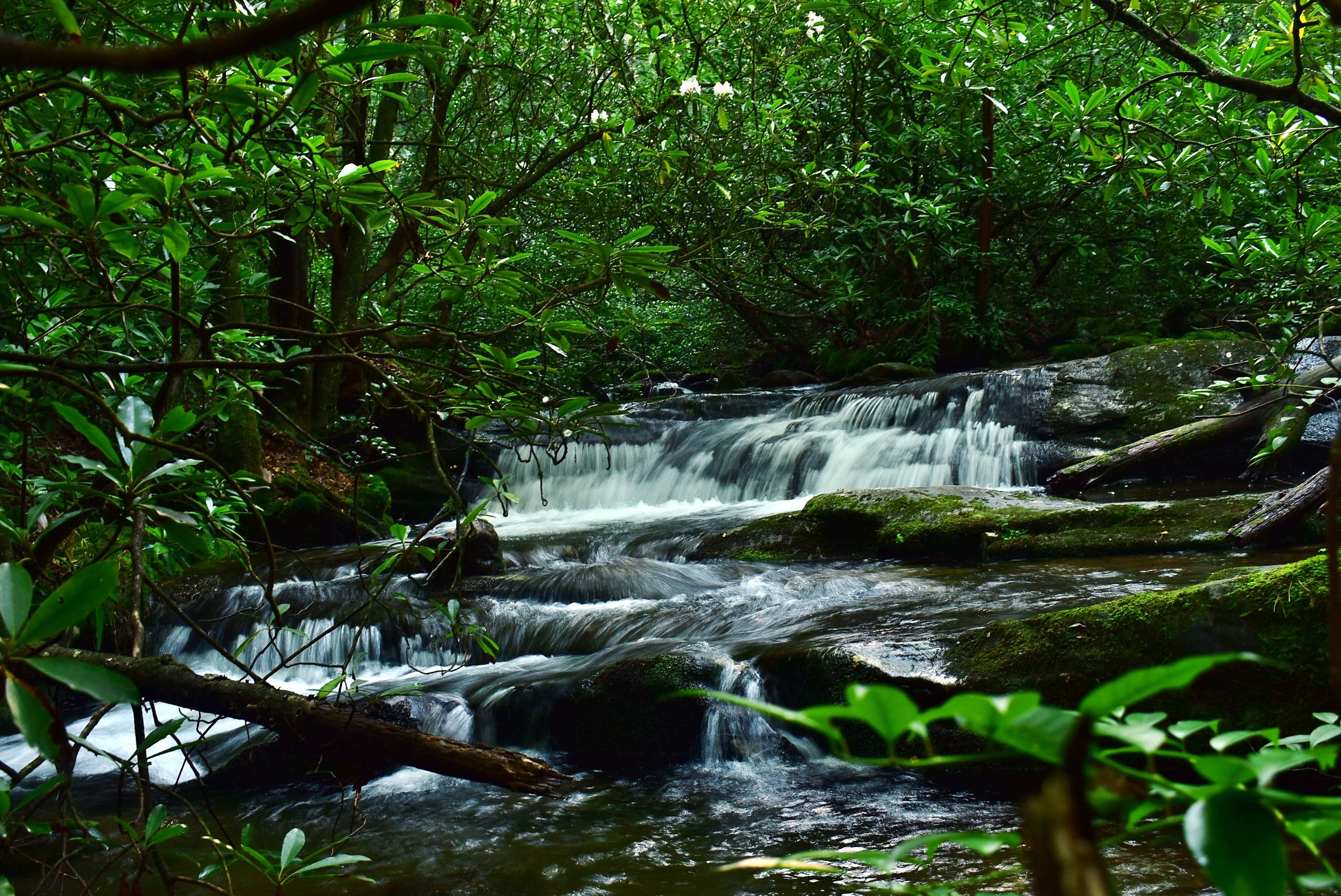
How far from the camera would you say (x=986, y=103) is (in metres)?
10.7

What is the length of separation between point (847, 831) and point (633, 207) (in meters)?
6.01

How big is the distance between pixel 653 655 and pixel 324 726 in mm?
3169

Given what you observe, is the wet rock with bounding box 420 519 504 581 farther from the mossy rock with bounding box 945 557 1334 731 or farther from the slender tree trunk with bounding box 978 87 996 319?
the slender tree trunk with bounding box 978 87 996 319

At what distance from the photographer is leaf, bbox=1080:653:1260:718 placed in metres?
0.41

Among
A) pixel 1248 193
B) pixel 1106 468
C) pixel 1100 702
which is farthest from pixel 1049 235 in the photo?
pixel 1100 702

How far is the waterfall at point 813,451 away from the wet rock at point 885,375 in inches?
31.1

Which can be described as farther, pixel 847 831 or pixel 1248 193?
pixel 1248 193

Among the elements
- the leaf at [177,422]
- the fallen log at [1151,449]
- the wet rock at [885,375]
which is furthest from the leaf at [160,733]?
the wet rock at [885,375]

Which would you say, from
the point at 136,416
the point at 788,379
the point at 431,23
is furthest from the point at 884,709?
the point at 788,379

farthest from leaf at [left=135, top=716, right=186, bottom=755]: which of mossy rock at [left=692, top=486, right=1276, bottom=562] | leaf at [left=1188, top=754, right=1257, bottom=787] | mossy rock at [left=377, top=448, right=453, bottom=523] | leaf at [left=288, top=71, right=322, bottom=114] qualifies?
mossy rock at [left=377, top=448, right=453, bottom=523]

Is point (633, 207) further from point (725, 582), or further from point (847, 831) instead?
point (847, 831)

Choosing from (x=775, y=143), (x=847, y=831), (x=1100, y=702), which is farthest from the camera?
(x=775, y=143)

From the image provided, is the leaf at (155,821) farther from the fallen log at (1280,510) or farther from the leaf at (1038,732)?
the fallen log at (1280,510)

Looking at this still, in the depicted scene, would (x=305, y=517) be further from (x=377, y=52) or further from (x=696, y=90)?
(x=377, y=52)
